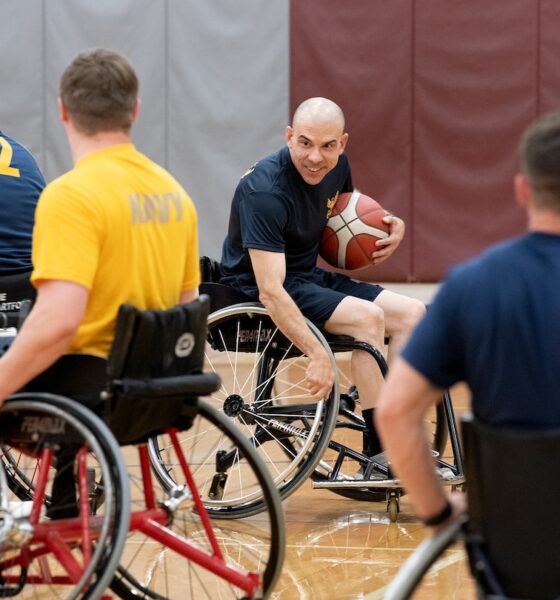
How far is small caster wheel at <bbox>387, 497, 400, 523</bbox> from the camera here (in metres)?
3.60

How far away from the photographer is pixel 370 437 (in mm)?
3658

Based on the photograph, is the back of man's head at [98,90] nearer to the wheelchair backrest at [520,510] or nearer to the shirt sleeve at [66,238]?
the shirt sleeve at [66,238]

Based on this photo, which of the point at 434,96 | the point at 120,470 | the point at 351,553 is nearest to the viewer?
the point at 120,470

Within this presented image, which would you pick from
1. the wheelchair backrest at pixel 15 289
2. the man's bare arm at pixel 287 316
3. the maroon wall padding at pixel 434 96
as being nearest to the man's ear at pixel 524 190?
the man's bare arm at pixel 287 316

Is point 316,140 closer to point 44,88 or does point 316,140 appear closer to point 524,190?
point 524,190

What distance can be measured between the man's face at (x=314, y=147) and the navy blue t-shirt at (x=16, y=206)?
0.77 m

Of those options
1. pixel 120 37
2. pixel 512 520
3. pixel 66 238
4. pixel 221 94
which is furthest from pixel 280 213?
pixel 120 37

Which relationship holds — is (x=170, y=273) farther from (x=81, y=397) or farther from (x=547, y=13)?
(x=547, y=13)

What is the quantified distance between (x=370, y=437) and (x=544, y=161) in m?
2.13

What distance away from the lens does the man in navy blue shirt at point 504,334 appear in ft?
5.27

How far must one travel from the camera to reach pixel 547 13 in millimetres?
6891

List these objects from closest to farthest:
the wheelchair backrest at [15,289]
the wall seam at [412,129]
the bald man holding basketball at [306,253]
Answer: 1. the wheelchair backrest at [15,289]
2. the bald man holding basketball at [306,253]
3. the wall seam at [412,129]

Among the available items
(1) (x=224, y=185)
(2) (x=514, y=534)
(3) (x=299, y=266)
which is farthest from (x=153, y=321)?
(1) (x=224, y=185)

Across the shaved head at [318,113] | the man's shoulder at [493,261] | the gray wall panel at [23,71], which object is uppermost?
the gray wall panel at [23,71]
